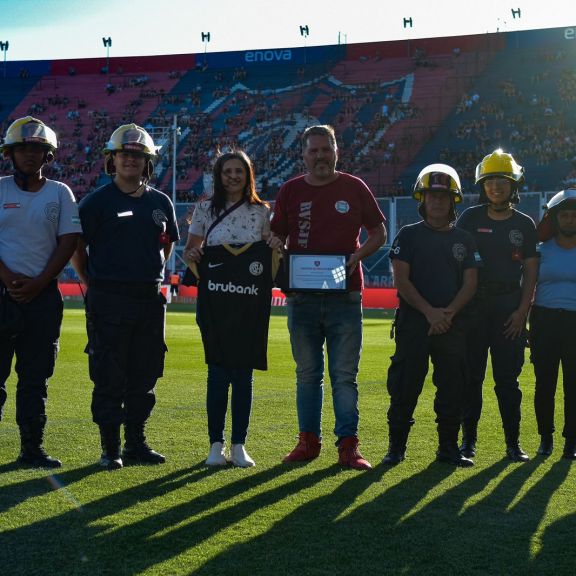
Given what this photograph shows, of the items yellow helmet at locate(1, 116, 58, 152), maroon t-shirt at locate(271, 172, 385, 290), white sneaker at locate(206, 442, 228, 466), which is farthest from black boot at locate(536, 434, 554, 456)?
yellow helmet at locate(1, 116, 58, 152)

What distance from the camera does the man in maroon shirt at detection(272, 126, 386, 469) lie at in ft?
18.7

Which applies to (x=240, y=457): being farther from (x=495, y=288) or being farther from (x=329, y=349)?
(x=495, y=288)

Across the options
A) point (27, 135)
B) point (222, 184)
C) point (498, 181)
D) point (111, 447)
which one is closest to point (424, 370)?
point (498, 181)

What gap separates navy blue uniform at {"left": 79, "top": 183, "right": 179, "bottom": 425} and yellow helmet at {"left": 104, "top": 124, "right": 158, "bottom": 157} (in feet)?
0.78

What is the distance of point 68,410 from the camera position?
7719 mm

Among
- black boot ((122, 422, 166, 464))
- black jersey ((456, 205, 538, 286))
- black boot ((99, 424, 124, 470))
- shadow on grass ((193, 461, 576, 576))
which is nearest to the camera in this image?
shadow on grass ((193, 461, 576, 576))

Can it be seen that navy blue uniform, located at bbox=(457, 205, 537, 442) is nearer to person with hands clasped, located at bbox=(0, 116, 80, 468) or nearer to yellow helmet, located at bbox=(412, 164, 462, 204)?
yellow helmet, located at bbox=(412, 164, 462, 204)

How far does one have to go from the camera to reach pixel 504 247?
19.5 feet

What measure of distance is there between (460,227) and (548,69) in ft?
126

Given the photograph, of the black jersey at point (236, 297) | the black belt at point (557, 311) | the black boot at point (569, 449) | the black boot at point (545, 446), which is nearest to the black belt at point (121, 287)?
the black jersey at point (236, 297)

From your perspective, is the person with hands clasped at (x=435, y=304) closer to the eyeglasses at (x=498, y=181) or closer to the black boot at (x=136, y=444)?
the eyeglasses at (x=498, y=181)

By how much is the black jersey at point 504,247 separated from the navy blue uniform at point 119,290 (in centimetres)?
209

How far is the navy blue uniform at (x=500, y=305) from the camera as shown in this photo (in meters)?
5.96

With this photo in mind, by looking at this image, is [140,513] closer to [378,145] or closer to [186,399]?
[186,399]
